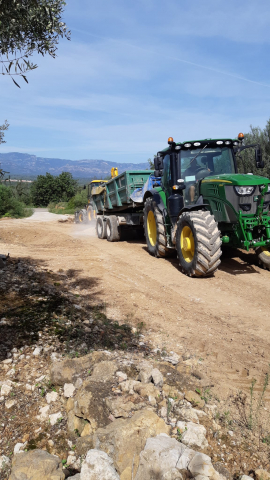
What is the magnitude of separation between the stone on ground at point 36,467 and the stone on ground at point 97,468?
0.19 meters

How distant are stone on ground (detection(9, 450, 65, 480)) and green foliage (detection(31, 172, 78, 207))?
52.0m

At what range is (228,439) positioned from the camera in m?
2.70

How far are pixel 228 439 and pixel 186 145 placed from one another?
613cm

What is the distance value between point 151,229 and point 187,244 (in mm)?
2298

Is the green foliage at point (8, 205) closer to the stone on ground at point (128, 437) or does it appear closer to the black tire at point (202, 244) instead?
the black tire at point (202, 244)

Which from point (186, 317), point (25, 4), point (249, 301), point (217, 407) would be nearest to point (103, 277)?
point (186, 317)

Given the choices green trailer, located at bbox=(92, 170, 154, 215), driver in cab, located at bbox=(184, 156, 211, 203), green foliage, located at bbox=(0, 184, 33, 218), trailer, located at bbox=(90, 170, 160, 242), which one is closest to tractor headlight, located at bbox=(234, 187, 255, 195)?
driver in cab, located at bbox=(184, 156, 211, 203)

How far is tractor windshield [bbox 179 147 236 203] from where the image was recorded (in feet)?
25.9

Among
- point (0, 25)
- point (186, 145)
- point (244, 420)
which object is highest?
point (0, 25)

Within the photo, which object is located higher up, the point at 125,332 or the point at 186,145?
the point at 186,145

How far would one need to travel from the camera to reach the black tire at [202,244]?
22.1ft

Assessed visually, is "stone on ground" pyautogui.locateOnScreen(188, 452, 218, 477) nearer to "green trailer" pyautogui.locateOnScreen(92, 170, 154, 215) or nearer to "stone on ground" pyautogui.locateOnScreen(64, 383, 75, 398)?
"stone on ground" pyautogui.locateOnScreen(64, 383, 75, 398)

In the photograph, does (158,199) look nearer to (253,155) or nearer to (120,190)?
(120,190)

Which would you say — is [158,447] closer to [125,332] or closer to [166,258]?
[125,332]
